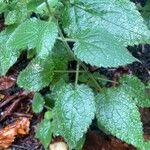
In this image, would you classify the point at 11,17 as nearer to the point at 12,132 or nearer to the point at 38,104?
the point at 38,104

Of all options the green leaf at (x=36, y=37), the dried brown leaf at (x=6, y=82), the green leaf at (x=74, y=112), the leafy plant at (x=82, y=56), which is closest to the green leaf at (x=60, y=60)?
the leafy plant at (x=82, y=56)

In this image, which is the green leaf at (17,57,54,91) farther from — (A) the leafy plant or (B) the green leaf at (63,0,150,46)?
(B) the green leaf at (63,0,150,46)

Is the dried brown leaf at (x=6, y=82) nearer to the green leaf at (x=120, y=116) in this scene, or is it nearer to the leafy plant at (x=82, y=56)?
the leafy plant at (x=82, y=56)

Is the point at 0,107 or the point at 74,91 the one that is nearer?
the point at 74,91

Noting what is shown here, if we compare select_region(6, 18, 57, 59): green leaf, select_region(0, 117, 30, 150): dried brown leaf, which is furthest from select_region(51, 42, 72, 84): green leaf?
select_region(0, 117, 30, 150): dried brown leaf

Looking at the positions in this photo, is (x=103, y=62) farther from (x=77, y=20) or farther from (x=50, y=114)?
(x=50, y=114)

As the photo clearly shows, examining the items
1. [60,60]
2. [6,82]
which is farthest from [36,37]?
[6,82]

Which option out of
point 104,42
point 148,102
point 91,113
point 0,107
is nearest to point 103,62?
point 104,42
